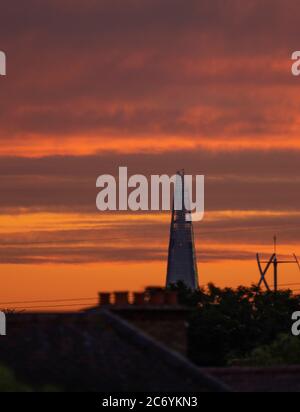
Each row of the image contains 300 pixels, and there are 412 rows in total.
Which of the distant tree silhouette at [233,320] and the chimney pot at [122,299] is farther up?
the distant tree silhouette at [233,320]

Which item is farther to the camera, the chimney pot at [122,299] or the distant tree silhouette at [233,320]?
the distant tree silhouette at [233,320]

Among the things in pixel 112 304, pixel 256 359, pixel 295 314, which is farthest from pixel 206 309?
pixel 112 304

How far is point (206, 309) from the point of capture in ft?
579

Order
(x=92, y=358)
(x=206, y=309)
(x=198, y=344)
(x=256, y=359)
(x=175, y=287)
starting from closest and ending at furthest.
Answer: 1. (x=92, y=358)
2. (x=256, y=359)
3. (x=198, y=344)
4. (x=206, y=309)
5. (x=175, y=287)

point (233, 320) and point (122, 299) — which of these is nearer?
point (122, 299)

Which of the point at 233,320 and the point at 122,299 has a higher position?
the point at 233,320

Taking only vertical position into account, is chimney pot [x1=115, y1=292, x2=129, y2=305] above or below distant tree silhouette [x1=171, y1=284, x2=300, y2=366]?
below

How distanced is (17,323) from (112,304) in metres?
4.36

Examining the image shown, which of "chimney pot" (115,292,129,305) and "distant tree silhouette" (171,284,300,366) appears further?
"distant tree silhouette" (171,284,300,366)
